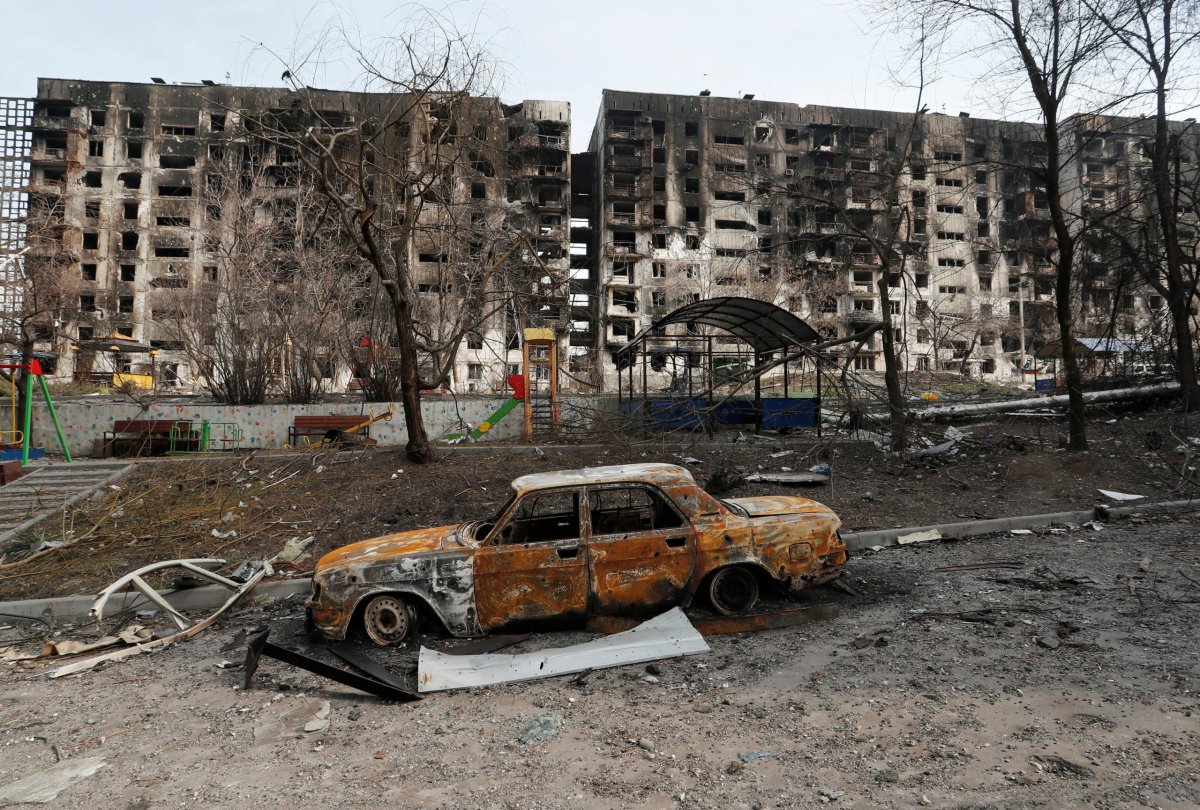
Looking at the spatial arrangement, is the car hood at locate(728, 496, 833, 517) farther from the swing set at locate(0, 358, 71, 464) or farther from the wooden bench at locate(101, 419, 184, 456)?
the wooden bench at locate(101, 419, 184, 456)

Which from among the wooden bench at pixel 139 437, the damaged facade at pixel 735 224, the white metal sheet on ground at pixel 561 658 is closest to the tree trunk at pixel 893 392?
the white metal sheet on ground at pixel 561 658

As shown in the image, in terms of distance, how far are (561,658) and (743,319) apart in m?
11.9

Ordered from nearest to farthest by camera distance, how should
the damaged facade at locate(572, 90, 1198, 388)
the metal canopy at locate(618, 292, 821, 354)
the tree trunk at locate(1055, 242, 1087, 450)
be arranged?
1. the tree trunk at locate(1055, 242, 1087, 450)
2. the metal canopy at locate(618, 292, 821, 354)
3. the damaged facade at locate(572, 90, 1198, 388)

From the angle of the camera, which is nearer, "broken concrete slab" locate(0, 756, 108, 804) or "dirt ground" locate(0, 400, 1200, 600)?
"broken concrete slab" locate(0, 756, 108, 804)

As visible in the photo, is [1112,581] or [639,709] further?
[1112,581]

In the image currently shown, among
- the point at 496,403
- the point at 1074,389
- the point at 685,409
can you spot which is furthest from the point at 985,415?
the point at 496,403

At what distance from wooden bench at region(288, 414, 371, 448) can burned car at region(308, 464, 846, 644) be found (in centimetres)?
1085

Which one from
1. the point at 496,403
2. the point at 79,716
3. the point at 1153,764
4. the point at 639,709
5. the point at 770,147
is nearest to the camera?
the point at 1153,764

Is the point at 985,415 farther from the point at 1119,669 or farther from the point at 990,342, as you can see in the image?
the point at 990,342

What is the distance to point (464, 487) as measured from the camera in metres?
10.2

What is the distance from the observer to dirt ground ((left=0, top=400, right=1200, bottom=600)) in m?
8.52

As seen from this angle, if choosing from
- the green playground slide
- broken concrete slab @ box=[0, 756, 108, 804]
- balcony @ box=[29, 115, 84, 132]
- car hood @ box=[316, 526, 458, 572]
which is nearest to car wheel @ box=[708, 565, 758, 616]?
car hood @ box=[316, 526, 458, 572]

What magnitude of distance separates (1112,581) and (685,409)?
6631 millimetres

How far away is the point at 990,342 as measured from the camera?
60.1 m
